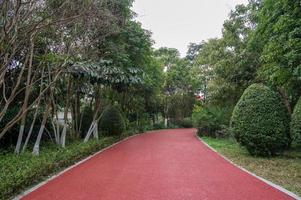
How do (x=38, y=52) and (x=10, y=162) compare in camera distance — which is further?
(x=38, y=52)

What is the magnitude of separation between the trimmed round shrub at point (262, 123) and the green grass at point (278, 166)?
0.46 meters

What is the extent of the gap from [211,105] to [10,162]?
17558mm

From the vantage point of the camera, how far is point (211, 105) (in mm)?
23547

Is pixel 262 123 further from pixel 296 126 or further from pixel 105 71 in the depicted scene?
pixel 105 71

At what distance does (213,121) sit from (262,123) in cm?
1146

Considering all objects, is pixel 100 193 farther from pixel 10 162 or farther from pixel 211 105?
pixel 211 105

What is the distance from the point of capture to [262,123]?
36.5ft

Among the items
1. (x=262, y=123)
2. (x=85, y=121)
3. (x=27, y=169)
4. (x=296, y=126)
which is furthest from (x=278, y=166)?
(x=85, y=121)

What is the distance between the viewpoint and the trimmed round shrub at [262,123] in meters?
11.0

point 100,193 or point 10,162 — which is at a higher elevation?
point 10,162

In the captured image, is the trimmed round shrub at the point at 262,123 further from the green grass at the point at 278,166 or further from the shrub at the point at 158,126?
the shrub at the point at 158,126

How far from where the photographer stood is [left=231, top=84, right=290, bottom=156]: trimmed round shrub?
11.0 meters

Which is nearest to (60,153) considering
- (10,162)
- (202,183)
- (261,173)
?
(10,162)

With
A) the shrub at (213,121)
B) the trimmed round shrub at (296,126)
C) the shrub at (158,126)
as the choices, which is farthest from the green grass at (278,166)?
the shrub at (158,126)
